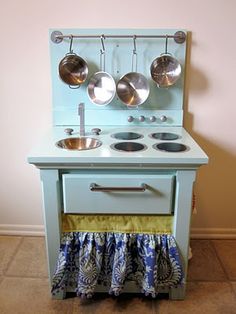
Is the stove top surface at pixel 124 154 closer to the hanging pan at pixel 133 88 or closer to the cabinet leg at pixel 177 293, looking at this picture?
the hanging pan at pixel 133 88

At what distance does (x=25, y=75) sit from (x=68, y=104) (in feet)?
1.05

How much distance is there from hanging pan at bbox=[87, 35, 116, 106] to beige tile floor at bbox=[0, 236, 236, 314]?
1.06 m

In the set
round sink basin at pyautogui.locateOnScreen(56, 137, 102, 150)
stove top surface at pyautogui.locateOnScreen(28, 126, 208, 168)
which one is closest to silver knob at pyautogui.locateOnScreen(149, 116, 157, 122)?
stove top surface at pyautogui.locateOnScreen(28, 126, 208, 168)

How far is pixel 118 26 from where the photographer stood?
1889 millimetres

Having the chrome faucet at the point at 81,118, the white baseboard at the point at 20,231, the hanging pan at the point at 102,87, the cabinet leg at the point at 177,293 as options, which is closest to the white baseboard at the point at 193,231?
the white baseboard at the point at 20,231

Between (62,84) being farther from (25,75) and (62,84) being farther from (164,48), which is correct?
(164,48)

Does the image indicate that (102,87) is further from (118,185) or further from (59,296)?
(59,296)

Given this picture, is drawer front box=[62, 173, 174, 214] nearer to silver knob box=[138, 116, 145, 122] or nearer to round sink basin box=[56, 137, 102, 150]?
round sink basin box=[56, 137, 102, 150]

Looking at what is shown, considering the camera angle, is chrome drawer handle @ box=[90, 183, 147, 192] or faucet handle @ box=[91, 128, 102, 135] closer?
chrome drawer handle @ box=[90, 183, 147, 192]

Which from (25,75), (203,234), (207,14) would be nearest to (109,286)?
(203,234)

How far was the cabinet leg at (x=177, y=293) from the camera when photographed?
5.59 feet

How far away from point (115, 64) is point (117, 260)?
1110 millimetres

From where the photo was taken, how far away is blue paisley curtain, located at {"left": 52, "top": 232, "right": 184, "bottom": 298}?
157 centimetres

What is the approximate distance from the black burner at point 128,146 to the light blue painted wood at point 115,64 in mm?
376
